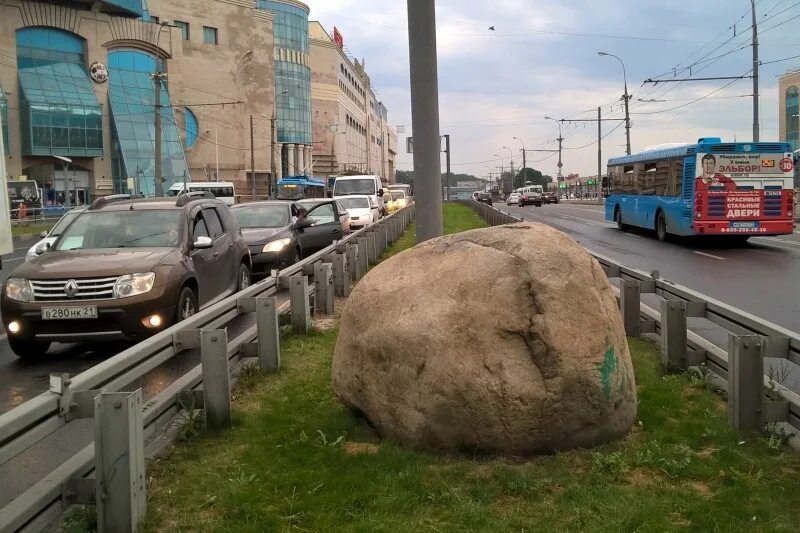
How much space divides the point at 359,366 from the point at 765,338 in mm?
2483

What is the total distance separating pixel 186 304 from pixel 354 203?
70.5 feet

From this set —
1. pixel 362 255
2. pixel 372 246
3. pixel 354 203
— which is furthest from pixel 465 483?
pixel 354 203

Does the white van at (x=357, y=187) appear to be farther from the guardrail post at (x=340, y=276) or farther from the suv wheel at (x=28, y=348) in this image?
the suv wheel at (x=28, y=348)

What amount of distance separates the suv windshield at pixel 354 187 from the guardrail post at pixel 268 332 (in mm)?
28837

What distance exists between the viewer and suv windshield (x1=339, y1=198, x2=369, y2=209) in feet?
96.0

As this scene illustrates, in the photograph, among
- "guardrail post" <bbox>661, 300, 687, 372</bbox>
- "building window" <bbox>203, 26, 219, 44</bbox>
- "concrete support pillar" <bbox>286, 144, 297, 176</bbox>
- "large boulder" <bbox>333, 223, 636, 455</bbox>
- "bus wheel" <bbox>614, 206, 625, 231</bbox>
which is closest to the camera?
"large boulder" <bbox>333, 223, 636, 455</bbox>

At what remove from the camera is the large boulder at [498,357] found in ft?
14.2

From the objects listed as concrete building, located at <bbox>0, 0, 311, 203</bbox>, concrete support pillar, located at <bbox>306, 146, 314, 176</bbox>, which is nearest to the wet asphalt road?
concrete building, located at <bbox>0, 0, 311, 203</bbox>

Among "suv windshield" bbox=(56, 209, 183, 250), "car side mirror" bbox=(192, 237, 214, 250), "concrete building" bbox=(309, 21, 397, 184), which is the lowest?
"car side mirror" bbox=(192, 237, 214, 250)

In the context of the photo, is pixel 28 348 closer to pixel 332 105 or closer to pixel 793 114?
pixel 793 114

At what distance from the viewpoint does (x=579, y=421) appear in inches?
174

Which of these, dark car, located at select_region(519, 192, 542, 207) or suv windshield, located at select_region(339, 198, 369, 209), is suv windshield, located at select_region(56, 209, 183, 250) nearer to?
suv windshield, located at select_region(339, 198, 369, 209)

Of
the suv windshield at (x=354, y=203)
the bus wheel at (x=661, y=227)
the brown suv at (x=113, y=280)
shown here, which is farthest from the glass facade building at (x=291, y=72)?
the brown suv at (x=113, y=280)

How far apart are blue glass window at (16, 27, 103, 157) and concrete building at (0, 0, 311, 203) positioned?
0.09 meters
